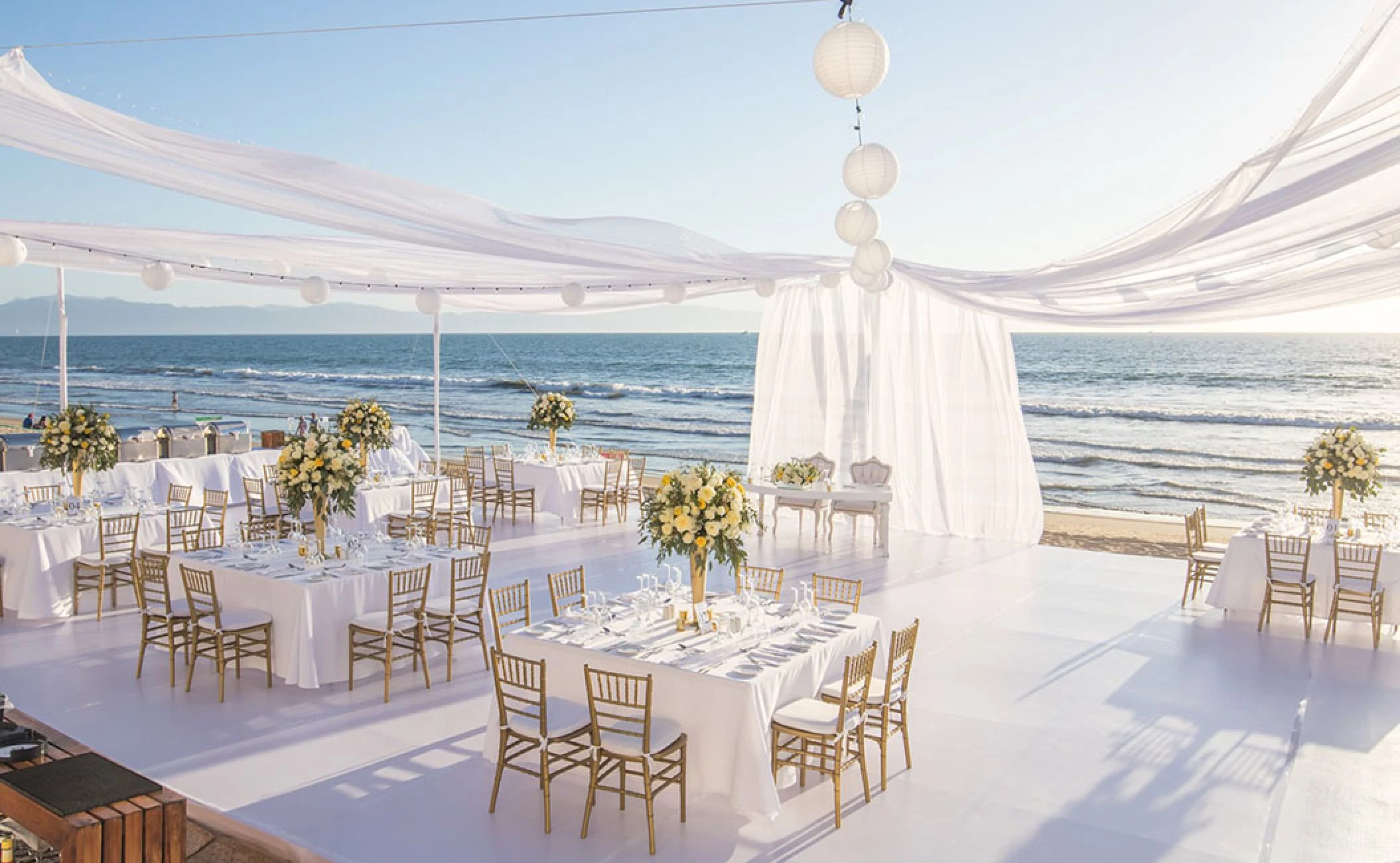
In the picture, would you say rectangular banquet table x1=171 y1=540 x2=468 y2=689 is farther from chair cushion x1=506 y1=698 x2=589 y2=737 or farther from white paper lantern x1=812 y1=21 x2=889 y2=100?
white paper lantern x1=812 y1=21 x2=889 y2=100

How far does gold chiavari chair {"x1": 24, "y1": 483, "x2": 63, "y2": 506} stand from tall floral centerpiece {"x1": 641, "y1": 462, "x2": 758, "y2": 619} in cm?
712

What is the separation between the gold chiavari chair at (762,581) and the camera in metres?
6.82

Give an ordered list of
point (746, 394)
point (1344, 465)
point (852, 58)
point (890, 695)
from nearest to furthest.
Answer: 1. point (852, 58)
2. point (890, 695)
3. point (1344, 465)
4. point (746, 394)

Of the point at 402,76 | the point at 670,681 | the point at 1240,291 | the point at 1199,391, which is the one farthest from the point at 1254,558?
the point at 1199,391

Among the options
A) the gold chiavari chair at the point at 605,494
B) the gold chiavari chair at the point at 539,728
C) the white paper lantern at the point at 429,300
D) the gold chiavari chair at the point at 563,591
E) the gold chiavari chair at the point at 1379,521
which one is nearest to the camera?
the gold chiavari chair at the point at 539,728

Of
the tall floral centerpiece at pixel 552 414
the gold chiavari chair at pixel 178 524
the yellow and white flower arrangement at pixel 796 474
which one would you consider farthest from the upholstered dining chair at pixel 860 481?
the gold chiavari chair at pixel 178 524

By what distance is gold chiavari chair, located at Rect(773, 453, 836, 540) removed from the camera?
12812 mm

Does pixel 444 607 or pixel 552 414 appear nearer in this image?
pixel 444 607

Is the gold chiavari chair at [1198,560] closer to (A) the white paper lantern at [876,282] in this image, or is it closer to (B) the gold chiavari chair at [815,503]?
(A) the white paper lantern at [876,282]

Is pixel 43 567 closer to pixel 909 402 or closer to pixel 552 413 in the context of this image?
pixel 552 413

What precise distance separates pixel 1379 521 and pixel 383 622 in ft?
33.9

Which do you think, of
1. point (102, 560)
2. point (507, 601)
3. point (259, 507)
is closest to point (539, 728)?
point (507, 601)

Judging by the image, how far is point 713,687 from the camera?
5281mm

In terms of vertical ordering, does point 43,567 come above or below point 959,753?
above
